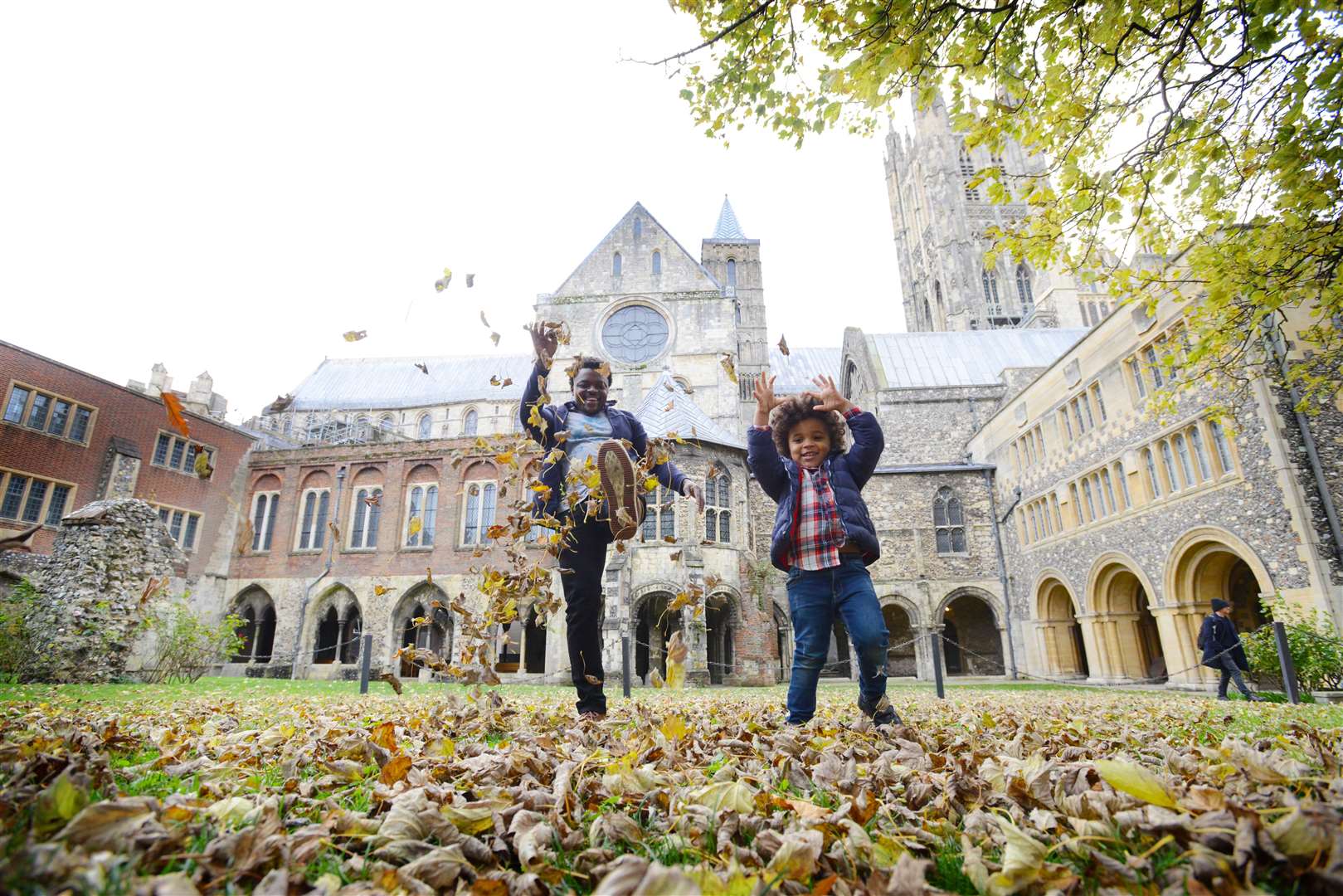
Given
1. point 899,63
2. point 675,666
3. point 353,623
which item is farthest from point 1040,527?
point 353,623

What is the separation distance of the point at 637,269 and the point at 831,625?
27322 millimetres

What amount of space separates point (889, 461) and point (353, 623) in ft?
72.4

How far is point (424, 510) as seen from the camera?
24.4 meters

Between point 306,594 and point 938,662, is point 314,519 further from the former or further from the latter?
point 938,662

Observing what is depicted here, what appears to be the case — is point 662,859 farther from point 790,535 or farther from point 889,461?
point 889,461

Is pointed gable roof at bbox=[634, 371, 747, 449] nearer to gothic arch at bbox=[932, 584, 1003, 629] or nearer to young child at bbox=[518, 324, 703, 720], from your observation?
gothic arch at bbox=[932, 584, 1003, 629]

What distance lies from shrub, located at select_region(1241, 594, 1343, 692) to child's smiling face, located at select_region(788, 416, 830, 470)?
1007 cm

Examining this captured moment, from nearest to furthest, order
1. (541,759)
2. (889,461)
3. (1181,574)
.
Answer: (541,759) < (1181,574) < (889,461)

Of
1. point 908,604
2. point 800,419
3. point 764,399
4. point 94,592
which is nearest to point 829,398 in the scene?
point 800,419

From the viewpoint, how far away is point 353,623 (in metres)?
24.2

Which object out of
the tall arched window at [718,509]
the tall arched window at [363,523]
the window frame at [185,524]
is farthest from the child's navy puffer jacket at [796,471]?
the window frame at [185,524]

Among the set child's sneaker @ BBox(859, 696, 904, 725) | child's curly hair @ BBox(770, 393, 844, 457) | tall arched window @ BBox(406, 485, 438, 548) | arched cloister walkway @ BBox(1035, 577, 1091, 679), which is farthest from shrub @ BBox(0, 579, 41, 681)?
arched cloister walkway @ BBox(1035, 577, 1091, 679)

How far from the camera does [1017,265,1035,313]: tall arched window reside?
2106 inches

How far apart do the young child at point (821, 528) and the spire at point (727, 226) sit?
53125 mm
